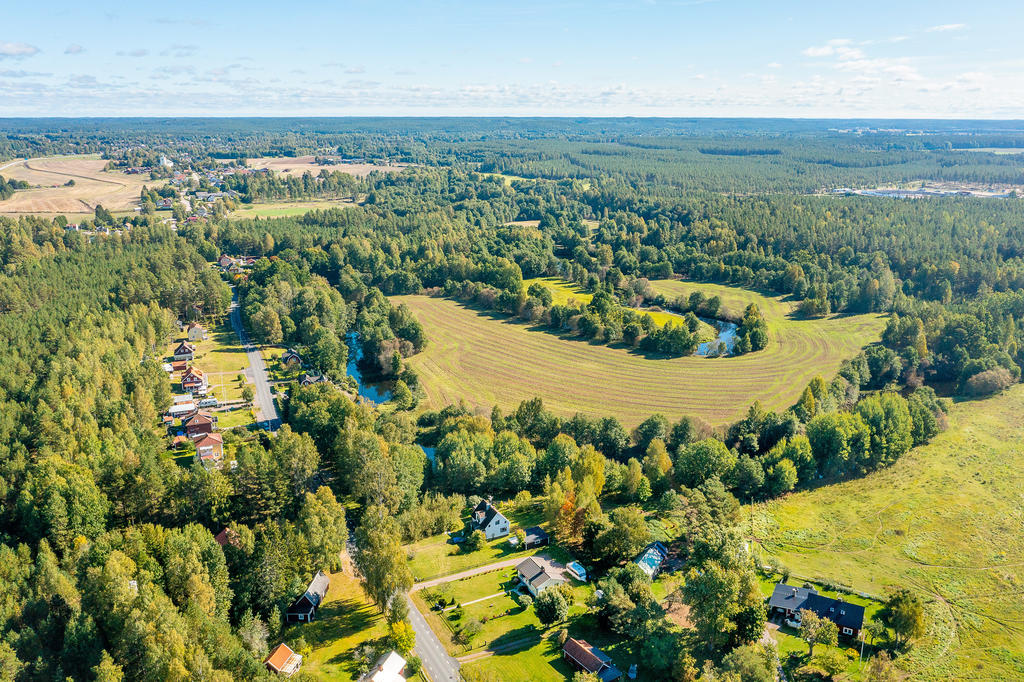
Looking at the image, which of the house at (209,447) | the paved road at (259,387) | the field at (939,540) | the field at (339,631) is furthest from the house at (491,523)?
the paved road at (259,387)

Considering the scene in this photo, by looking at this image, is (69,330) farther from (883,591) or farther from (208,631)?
(883,591)

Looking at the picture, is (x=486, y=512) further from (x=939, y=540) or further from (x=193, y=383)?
(x=193, y=383)

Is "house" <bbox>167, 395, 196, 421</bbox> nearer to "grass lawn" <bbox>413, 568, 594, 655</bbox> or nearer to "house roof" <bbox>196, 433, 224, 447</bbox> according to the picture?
"house roof" <bbox>196, 433, 224, 447</bbox>

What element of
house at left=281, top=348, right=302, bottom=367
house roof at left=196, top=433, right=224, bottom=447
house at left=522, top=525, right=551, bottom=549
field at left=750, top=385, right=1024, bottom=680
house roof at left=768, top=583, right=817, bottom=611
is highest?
house at left=281, top=348, right=302, bottom=367

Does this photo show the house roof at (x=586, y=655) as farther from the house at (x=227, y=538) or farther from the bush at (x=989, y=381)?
the bush at (x=989, y=381)

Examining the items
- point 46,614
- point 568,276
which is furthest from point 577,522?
point 568,276

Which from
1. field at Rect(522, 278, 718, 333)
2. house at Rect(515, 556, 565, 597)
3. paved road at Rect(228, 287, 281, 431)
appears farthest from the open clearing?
house at Rect(515, 556, 565, 597)

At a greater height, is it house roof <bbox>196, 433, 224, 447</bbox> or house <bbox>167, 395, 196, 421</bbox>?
house roof <bbox>196, 433, 224, 447</bbox>
